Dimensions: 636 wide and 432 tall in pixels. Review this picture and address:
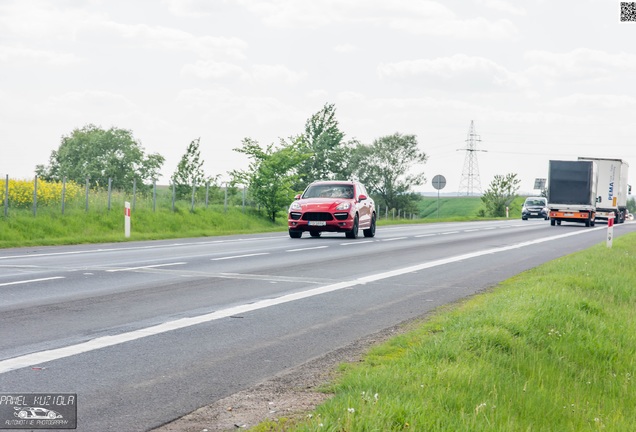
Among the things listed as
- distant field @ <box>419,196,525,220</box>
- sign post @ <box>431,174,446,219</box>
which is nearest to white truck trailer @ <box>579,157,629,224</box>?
sign post @ <box>431,174,446,219</box>

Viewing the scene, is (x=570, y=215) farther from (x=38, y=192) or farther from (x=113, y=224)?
→ (x=38, y=192)

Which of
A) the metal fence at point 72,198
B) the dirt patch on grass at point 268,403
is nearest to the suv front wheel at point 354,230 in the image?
the metal fence at point 72,198

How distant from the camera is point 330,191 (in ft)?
90.1

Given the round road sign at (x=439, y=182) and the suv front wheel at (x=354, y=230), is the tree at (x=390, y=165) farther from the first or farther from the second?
the suv front wheel at (x=354, y=230)

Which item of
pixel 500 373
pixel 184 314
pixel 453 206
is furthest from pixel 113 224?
pixel 453 206

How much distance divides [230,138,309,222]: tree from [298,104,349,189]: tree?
4641 cm

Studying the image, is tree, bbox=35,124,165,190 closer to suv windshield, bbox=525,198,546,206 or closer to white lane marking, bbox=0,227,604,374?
suv windshield, bbox=525,198,546,206

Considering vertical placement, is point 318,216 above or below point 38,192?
below

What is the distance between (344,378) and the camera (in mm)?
6051

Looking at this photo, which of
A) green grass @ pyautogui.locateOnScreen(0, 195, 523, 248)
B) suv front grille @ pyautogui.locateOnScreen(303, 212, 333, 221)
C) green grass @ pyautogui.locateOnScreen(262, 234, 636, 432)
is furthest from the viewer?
suv front grille @ pyautogui.locateOnScreen(303, 212, 333, 221)

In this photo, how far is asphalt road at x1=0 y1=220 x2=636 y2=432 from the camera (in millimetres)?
5906

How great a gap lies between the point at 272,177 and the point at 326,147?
49.6 m

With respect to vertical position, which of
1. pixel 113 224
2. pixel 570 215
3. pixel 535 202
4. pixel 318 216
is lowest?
pixel 113 224

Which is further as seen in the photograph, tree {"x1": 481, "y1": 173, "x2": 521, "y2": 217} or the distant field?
the distant field
